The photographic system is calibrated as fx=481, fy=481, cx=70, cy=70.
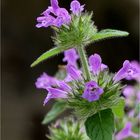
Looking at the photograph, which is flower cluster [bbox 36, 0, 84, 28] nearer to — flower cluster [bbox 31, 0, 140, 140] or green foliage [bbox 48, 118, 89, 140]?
flower cluster [bbox 31, 0, 140, 140]

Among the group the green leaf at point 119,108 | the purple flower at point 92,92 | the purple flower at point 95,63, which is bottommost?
the green leaf at point 119,108

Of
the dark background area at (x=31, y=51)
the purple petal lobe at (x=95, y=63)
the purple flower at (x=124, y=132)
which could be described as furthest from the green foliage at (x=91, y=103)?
the dark background area at (x=31, y=51)

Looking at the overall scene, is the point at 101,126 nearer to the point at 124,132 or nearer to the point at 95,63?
the point at 95,63

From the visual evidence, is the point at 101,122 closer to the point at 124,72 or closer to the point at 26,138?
the point at 124,72

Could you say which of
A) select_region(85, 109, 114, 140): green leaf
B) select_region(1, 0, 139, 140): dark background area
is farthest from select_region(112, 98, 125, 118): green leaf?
select_region(1, 0, 139, 140): dark background area

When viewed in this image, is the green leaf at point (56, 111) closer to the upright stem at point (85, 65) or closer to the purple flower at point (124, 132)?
the purple flower at point (124, 132)

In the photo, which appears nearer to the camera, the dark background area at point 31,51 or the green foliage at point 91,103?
the green foliage at point 91,103

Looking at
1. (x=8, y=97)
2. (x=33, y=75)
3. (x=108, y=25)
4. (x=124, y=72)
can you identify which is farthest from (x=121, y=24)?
(x=124, y=72)
